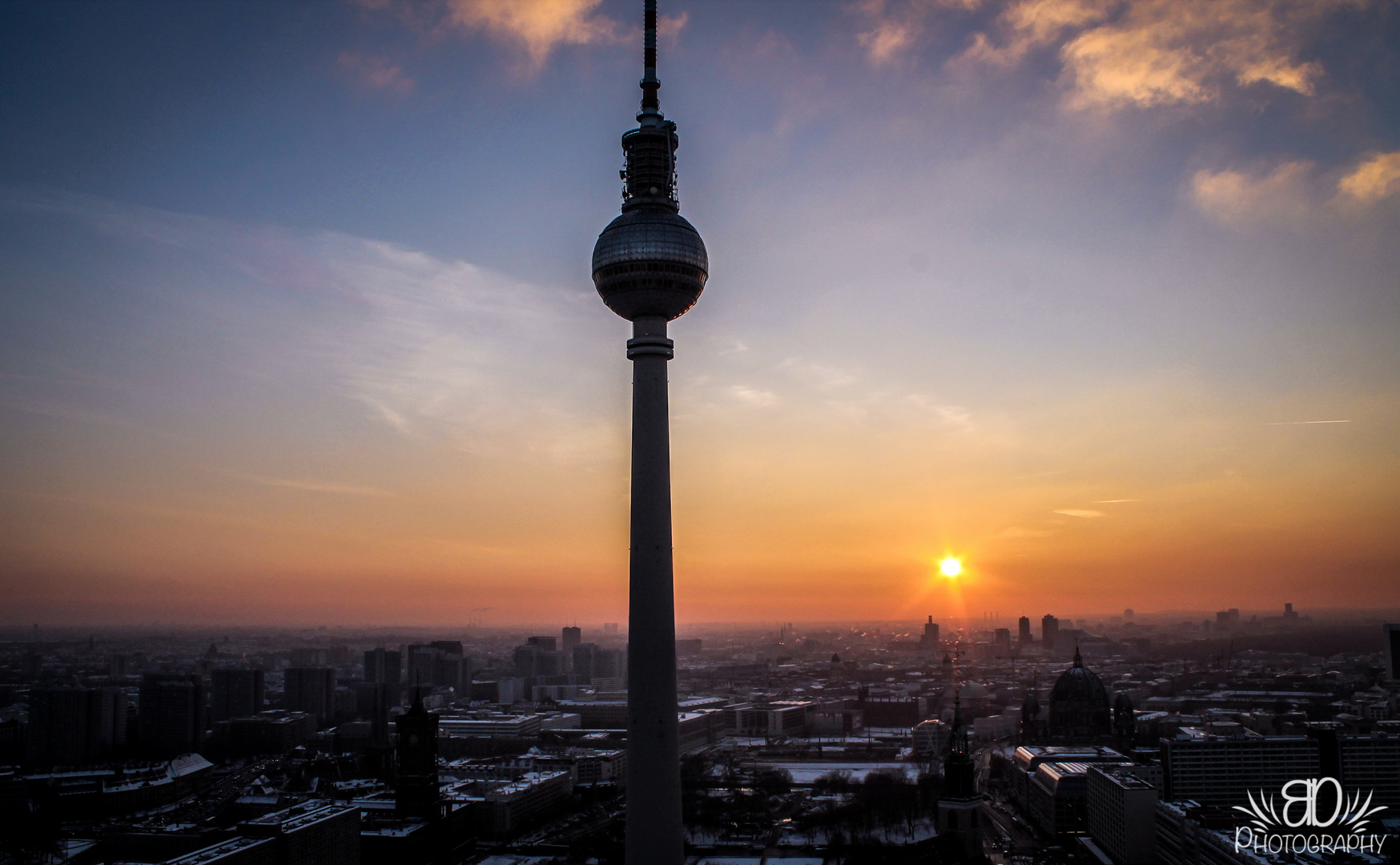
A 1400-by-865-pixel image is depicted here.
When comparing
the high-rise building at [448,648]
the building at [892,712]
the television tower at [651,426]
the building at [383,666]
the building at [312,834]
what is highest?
the television tower at [651,426]

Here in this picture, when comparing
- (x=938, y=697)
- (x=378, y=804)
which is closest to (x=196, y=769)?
(x=378, y=804)

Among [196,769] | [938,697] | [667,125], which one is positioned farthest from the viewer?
[938,697]

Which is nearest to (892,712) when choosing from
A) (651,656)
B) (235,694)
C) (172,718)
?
(235,694)

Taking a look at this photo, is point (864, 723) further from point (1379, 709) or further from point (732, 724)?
point (1379, 709)

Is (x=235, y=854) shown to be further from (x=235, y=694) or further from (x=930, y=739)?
(x=235, y=694)

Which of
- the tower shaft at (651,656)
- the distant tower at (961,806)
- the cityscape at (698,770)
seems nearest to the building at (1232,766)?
the cityscape at (698,770)

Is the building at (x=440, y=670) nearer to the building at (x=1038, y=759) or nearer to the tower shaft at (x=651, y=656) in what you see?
the building at (x=1038, y=759)
